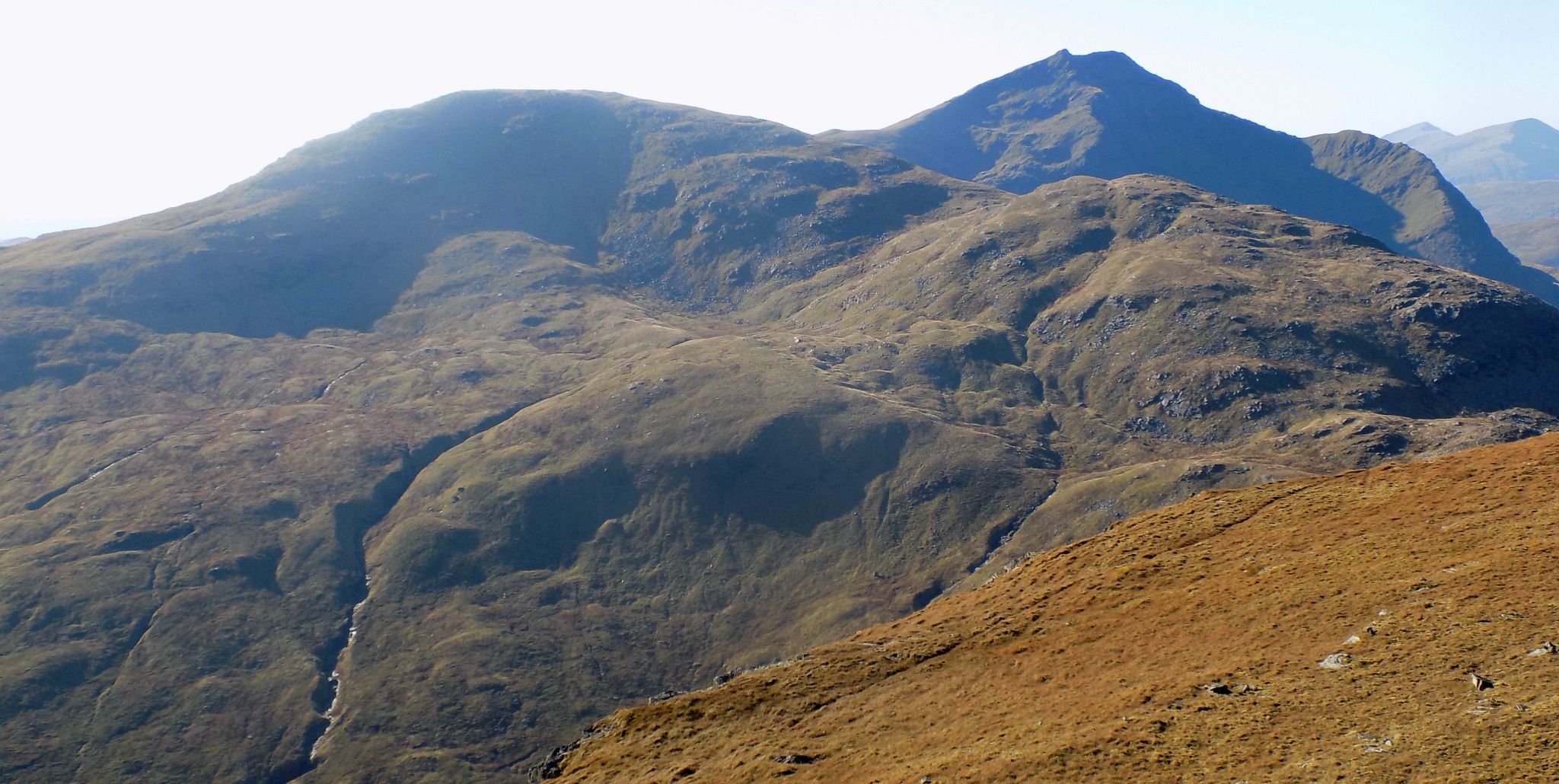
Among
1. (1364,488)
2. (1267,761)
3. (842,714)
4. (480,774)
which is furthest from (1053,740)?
(480,774)

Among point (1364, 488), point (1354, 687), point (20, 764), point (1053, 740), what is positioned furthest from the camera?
point (20, 764)

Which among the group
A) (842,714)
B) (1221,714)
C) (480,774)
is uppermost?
(1221,714)

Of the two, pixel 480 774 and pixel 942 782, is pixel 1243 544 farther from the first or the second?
pixel 480 774

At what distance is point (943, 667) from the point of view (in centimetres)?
6825

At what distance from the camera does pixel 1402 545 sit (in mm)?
60438

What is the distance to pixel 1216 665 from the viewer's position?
172 feet

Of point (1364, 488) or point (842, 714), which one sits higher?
point (1364, 488)

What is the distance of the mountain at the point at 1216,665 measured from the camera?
134 ft

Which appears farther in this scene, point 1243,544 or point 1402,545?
point 1243,544

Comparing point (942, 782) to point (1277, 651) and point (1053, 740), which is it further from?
point (1277, 651)

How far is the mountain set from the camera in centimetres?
4084

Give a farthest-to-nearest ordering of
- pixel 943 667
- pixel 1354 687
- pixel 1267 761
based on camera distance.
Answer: pixel 943 667 < pixel 1354 687 < pixel 1267 761

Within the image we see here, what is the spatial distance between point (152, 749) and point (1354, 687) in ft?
796

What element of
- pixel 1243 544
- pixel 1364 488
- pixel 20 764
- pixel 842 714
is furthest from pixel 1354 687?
pixel 20 764
